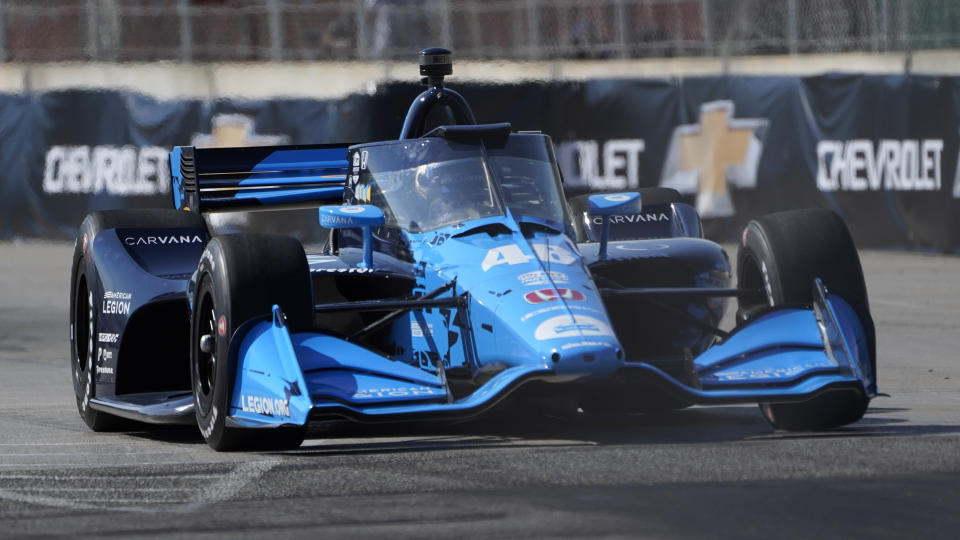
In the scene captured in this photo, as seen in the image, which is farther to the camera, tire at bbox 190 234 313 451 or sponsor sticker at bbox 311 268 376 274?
sponsor sticker at bbox 311 268 376 274

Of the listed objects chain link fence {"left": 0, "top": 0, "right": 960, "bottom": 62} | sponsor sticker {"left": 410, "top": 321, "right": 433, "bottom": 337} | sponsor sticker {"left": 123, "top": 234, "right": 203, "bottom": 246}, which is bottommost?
sponsor sticker {"left": 410, "top": 321, "right": 433, "bottom": 337}

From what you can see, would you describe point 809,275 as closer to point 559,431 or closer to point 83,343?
point 559,431

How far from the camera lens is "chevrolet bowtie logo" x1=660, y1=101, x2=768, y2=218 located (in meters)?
19.9

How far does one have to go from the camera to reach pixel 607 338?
654cm

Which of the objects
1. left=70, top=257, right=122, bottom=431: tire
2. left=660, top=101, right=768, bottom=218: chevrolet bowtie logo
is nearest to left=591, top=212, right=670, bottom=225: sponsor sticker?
left=70, top=257, right=122, bottom=431: tire

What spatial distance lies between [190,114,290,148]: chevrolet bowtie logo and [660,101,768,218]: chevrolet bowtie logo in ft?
15.5

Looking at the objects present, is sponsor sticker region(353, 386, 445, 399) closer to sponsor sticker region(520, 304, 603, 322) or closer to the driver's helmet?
sponsor sticker region(520, 304, 603, 322)

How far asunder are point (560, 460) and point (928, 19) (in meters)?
15.7

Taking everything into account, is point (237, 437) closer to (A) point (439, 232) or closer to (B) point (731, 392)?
(A) point (439, 232)

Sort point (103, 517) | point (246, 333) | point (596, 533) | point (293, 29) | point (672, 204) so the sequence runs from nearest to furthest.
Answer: point (596, 533) < point (103, 517) < point (246, 333) < point (672, 204) < point (293, 29)

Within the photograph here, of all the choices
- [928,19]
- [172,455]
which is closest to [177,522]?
[172,455]

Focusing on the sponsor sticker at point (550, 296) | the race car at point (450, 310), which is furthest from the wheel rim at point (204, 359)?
the sponsor sticker at point (550, 296)

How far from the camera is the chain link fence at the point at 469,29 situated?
68.0 ft

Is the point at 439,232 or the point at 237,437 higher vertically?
the point at 439,232
